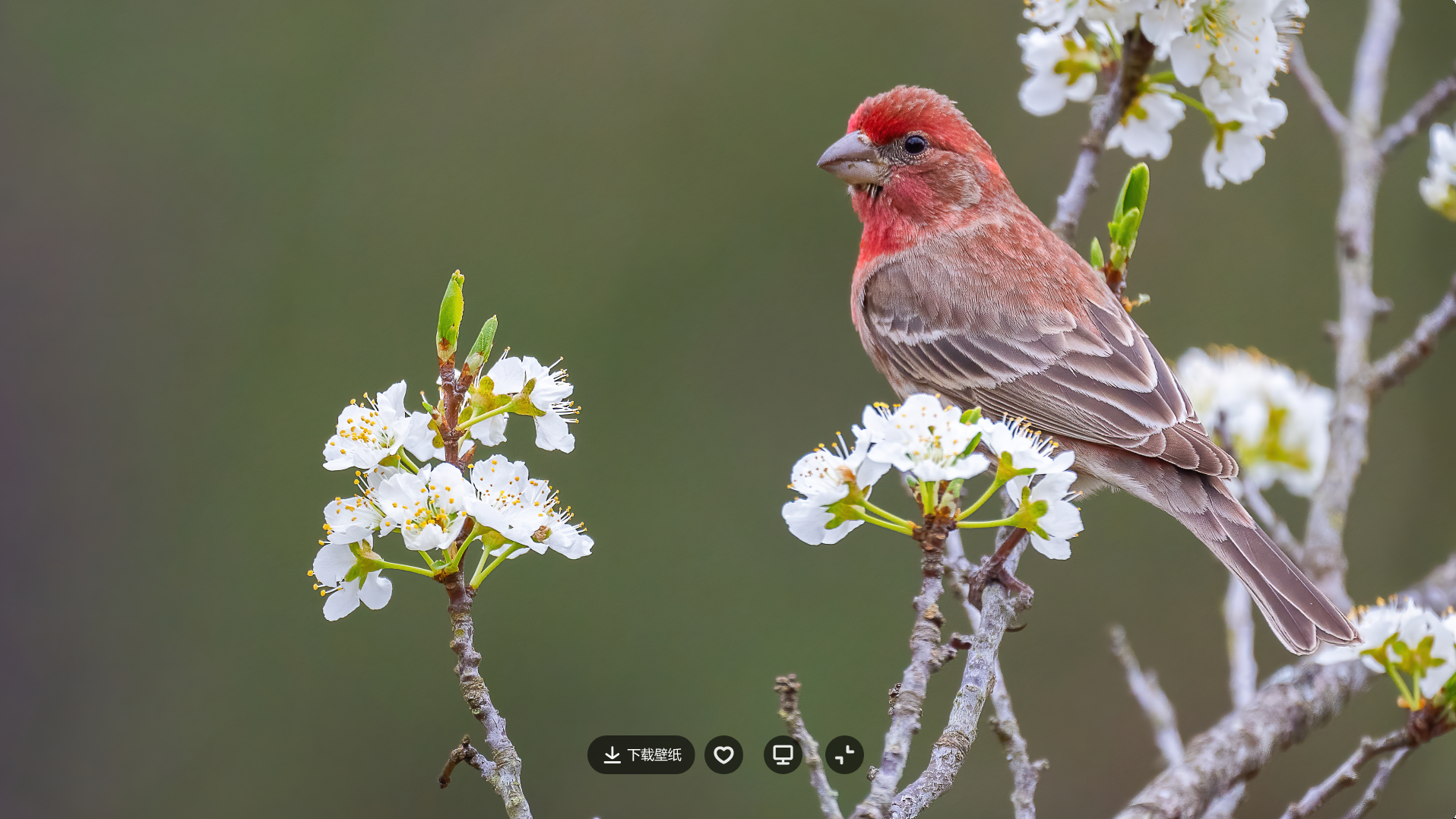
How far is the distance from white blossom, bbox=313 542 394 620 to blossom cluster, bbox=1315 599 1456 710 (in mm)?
1764

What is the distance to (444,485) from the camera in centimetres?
160

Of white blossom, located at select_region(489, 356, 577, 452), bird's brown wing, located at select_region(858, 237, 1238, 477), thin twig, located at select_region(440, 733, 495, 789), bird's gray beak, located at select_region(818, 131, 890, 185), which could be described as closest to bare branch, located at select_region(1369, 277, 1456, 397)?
bird's brown wing, located at select_region(858, 237, 1238, 477)

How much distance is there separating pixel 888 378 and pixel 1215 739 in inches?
55.8

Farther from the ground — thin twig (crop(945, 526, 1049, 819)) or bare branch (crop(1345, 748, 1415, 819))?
thin twig (crop(945, 526, 1049, 819))

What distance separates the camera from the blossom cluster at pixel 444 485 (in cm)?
160

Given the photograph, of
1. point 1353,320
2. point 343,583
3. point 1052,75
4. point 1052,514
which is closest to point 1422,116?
Result: point 1353,320

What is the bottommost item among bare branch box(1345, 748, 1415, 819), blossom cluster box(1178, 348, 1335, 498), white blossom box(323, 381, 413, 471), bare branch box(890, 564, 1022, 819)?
bare branch box(1345, 748, 1415, 819)

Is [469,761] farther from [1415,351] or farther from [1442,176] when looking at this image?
[1442,176]

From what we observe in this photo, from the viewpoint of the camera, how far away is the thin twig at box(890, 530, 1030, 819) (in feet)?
5.16

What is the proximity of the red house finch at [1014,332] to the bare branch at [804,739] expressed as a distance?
1270 millimetres

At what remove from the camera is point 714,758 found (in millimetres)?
2664

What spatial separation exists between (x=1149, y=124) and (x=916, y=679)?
1948 mm

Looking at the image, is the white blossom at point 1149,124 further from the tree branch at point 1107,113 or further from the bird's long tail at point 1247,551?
the bird's long tail at point 1247,551

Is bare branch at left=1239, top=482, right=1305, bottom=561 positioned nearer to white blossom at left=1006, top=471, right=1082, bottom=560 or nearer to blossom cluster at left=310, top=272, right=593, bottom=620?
white blossom at left=1006, top=471, right=1082, bottom=560
